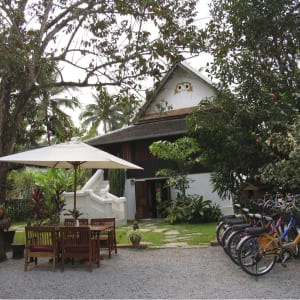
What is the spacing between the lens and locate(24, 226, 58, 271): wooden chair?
721 cm

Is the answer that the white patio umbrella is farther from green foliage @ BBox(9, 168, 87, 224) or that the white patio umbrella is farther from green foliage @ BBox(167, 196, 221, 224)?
green foliage @ BBox(167, 196, 221, 224)

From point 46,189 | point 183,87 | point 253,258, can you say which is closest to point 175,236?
point 253,258

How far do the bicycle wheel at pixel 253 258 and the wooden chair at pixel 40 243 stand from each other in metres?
3.43

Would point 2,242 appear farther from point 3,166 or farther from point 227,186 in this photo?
point 227,186

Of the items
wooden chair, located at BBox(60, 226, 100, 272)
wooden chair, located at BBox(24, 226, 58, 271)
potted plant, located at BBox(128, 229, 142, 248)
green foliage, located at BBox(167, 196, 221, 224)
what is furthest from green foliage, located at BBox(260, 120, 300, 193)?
green foliage, located at BBox(167, 196, 221, 224)

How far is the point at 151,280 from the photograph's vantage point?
653 cm

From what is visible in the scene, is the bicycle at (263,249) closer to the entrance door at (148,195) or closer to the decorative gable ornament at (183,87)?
the entrance door at (148,195)

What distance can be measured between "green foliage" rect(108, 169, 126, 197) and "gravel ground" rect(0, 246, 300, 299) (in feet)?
38.8

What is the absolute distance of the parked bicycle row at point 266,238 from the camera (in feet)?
21.4

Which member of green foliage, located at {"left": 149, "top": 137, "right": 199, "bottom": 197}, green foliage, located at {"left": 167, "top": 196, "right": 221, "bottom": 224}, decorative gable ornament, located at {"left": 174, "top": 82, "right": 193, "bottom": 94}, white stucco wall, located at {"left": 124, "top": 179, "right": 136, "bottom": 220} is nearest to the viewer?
green foliage, located at {"left": 167, "top": 196, "right": 221, "bottom": 224}

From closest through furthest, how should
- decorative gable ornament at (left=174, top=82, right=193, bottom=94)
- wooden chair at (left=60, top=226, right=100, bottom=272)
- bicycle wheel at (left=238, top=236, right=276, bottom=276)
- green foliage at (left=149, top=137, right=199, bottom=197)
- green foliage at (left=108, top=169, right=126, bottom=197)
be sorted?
bicycle wheel at (left=238, top=236, right=276, bottom=276), wooden chair at (left=60, top=226, right=100, bottom=272), green foliage at (left=149, top=137, right=199, bottom=197), green foliage at (left=108, top=169, right=126, bottom=197), decorative gable ornament at (left=174, top=82, right=193, bottom=94)

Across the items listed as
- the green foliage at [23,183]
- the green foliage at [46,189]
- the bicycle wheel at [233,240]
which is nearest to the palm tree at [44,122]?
the green foliage at [46,189]

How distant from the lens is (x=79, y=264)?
26.0 feet

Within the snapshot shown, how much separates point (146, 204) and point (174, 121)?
4.74 meters
